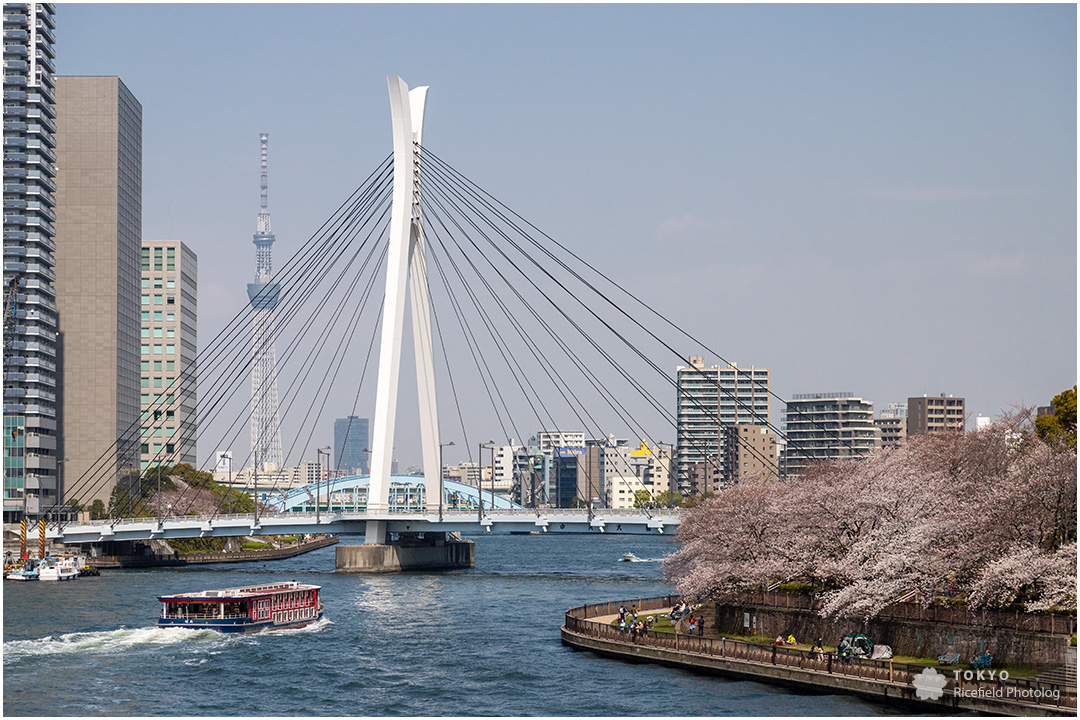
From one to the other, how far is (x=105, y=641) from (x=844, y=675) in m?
35.0

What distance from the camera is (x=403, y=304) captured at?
99.8 m

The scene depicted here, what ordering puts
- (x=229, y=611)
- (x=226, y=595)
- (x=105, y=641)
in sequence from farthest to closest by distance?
(x=226, y=595), (x=229, y=611), (x=105, y=641)

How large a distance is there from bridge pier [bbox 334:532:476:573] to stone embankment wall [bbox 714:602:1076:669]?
5456cm

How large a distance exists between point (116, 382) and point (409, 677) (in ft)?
417

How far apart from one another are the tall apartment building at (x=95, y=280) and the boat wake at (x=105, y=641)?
99.8 m

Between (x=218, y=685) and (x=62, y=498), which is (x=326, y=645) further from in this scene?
(x=62, y=498)

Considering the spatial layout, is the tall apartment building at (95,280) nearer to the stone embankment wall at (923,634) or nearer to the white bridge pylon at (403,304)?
the white bridge pylon at (403,304)

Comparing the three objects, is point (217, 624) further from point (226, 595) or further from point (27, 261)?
point (27, 261)

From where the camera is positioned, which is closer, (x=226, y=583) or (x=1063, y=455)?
(x=1063, y=455)

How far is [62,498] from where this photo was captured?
153 m

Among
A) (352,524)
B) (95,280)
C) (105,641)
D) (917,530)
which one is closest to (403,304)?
(352,524)

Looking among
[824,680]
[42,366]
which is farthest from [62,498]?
[824,680]

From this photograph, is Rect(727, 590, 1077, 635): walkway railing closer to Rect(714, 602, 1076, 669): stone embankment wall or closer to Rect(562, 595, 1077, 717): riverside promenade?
Rect(714, 602, 1076, 669): stone embankment wall

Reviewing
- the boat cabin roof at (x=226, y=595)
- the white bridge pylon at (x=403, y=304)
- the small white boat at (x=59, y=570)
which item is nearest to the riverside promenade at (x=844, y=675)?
the boat cabin roof at (x=226, y=595)
